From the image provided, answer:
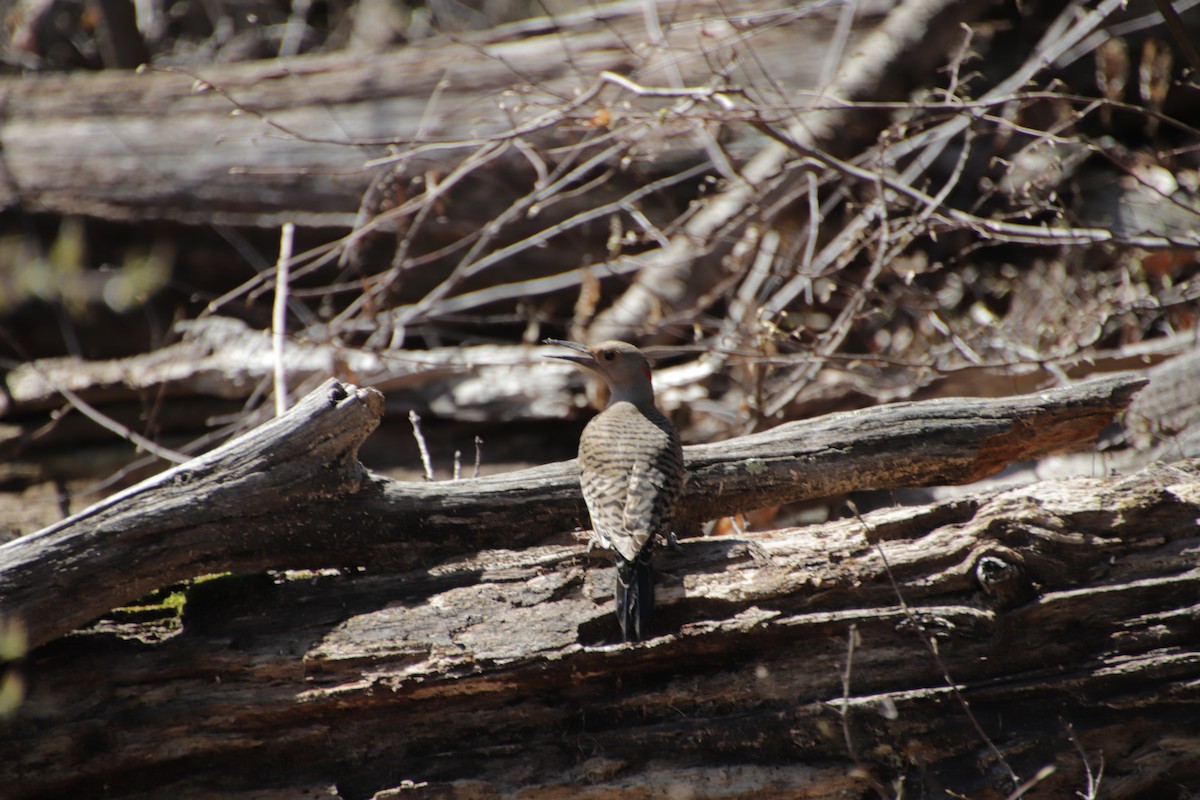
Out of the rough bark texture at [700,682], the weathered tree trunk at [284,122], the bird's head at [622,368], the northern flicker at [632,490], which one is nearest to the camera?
the rough bark texture at [700,682]

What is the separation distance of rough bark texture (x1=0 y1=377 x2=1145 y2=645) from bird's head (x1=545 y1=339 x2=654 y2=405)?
1.21 m

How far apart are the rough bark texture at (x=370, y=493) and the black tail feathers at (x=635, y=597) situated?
1.62ft

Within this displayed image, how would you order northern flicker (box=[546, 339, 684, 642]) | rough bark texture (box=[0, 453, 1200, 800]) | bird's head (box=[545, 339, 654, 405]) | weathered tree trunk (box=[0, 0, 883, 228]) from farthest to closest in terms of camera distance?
weathered tree trunk (box=[0, 0, 883, 228]) < bird's head (box=[545, 339, 654, 405]) < northern flicker (box=[546, 339, 684, 642]) < rough bark texture (box=[0, 453, 1200, 800])

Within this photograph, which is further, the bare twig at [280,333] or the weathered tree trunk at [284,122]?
the weathered tree trunk at [284,122]

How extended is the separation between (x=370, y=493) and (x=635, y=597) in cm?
99

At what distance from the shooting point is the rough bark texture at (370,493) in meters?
3.22

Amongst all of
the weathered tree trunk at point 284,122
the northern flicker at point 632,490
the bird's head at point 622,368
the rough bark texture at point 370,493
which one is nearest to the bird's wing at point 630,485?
the northern flicker at point 632,490

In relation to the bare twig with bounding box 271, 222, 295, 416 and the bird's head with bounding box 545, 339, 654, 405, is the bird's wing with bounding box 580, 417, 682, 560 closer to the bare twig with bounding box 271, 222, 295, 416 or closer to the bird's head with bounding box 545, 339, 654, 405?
the bird's head with bounding box 545, 339, 654, 405

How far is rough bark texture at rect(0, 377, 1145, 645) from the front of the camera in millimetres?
3223

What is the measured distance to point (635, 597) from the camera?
3.31 meters

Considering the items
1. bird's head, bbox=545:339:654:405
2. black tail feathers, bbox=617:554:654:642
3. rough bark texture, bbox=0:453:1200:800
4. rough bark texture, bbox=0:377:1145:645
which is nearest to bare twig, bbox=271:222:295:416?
bird's head, bbox=545:339:654:405

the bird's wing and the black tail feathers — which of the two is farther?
the bird's wing

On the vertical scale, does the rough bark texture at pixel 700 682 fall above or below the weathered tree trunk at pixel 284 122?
below

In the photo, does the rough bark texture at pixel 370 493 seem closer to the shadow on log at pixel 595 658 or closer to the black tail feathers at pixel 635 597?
the shadow on log at pixel 595 658
